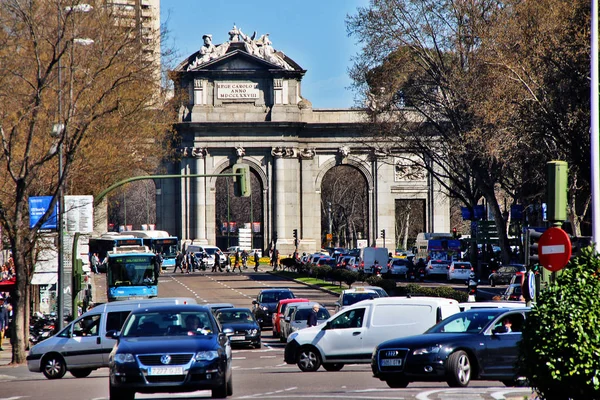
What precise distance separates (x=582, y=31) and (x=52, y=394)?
75.0 ft

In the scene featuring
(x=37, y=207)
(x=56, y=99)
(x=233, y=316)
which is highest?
(x=56, y=99)

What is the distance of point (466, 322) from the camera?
19969mm

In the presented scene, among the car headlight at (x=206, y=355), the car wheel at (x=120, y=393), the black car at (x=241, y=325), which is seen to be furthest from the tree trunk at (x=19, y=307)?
the car headlight at (x=206, y=355)

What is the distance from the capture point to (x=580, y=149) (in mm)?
37438

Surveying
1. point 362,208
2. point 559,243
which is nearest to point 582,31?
point 559,243

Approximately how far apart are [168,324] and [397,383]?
447 cm

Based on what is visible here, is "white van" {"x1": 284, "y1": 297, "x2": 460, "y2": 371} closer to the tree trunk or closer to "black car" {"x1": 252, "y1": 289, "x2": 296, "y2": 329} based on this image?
the tree trunk

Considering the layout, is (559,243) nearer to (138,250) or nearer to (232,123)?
(138,250)

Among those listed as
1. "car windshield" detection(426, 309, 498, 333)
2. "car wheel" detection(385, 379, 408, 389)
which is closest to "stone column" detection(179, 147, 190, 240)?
"car windshield" detection(426, 309, 498, 333)

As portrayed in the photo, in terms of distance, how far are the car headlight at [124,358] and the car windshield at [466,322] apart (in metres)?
6.18

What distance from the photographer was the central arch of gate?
89250 millimetres

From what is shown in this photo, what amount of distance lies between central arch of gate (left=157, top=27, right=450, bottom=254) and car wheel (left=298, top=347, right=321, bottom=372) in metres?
64.9

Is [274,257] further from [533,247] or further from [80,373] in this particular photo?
[533,247]

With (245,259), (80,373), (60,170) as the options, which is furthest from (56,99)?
(245,259)
